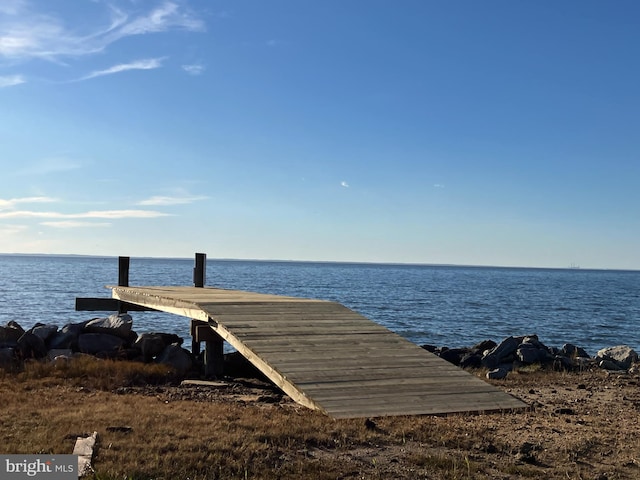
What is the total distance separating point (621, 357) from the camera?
17.7m

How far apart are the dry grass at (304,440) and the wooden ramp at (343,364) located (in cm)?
34

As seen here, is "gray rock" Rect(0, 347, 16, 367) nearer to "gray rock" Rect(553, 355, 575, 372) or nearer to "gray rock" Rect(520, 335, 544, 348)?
"gray rock" Rect(553, 355, 575, 372)

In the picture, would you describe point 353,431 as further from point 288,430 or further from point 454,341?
Answer: point 454,341

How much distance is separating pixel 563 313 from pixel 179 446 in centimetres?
3937

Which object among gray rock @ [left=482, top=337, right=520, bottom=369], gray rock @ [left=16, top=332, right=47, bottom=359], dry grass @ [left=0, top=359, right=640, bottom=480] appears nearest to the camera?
dry grass @ [left=0, top=359, right=640, bottom=480]

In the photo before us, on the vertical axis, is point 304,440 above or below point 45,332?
above

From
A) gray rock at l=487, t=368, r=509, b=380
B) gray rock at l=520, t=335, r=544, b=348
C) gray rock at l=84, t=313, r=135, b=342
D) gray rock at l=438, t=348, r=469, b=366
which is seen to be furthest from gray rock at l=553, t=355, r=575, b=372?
gray rock at l=84, t=313, r=135, b=342

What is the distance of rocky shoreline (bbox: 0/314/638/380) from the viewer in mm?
14625

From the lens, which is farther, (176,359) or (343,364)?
(176,359)

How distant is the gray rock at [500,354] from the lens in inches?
663

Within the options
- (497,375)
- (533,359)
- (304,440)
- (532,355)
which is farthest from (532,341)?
(304,440)

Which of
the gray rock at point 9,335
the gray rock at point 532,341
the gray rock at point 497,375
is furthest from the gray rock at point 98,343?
the gray rock at point 532,341

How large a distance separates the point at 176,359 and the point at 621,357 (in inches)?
473

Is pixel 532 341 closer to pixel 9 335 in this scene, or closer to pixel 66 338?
pixel 66 338
